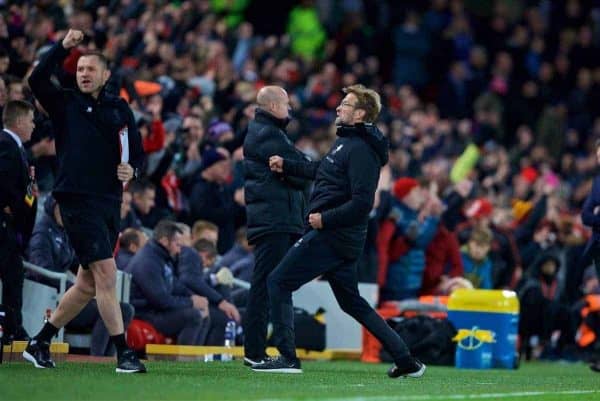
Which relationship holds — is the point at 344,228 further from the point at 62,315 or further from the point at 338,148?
the point at 62,315

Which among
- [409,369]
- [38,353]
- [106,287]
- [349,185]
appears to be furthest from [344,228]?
[38,353]

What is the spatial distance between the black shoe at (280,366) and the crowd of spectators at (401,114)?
Answer: 107 inches

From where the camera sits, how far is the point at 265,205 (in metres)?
11.4

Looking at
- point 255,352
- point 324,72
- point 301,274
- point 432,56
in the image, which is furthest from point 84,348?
point 432,56

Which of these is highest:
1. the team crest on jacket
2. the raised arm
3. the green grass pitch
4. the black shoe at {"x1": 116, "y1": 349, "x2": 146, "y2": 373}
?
the raised arm

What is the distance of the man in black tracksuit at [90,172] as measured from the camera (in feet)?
32.9

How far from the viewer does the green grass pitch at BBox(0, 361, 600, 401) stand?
8.80 m

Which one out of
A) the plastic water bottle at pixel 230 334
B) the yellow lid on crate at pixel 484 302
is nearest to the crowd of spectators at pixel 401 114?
the plastic water bottle at pixel 230 334

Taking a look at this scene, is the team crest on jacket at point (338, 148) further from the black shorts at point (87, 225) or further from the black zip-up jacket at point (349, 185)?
the black shorts at point (87, 225)

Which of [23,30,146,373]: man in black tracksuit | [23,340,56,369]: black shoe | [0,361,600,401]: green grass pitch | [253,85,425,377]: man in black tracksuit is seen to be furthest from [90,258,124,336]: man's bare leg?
[253,85,425,377]: man in black tracksuit

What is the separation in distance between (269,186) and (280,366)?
1395 mm

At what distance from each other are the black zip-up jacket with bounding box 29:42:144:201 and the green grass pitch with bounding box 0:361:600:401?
131 cm

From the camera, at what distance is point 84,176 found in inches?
397

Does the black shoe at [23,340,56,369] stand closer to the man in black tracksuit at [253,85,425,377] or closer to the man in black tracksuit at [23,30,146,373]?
the man in black tracksuit at [23,30,146,373]
